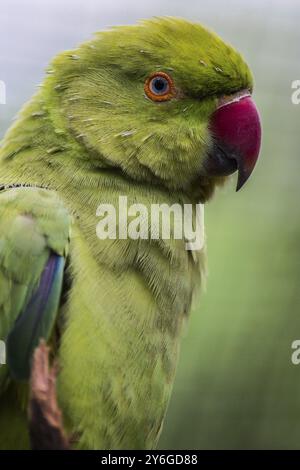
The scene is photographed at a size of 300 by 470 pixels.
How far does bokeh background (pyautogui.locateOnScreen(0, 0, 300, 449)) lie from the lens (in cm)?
339

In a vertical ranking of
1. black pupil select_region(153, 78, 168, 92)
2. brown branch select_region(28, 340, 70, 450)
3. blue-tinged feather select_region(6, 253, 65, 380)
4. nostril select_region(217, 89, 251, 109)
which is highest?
black pupil select_region(153, 78, 168, 92)

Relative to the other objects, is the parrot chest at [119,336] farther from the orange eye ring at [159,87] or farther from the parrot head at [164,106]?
the orange eye ring at [159,87]

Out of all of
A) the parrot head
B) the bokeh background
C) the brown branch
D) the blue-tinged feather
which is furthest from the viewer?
the bokeh background

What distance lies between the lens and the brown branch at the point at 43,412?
5.33ft

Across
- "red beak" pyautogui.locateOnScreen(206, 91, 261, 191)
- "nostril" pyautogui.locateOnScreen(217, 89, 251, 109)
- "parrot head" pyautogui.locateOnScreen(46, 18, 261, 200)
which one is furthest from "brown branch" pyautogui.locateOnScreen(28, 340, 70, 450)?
"nostril" pyautogui.locateOnScreen(217, 89, 251, 109)

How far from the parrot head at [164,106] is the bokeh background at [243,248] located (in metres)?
1.21

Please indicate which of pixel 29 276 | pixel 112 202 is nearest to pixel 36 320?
pixel 29 276

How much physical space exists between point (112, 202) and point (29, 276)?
1.11ft

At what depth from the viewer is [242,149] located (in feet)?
6.93

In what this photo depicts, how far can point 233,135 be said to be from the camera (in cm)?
210

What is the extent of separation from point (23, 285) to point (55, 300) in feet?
0.32

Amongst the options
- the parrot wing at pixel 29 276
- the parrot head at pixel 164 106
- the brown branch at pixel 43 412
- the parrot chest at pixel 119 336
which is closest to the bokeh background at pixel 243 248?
the parrot head at pixel 164 106

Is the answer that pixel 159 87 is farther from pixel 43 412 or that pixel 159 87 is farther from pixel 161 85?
pixel 43 412

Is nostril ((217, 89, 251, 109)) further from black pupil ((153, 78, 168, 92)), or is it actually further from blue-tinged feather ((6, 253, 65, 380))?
blue-tinged feather ((6, 253, 65, 380))
